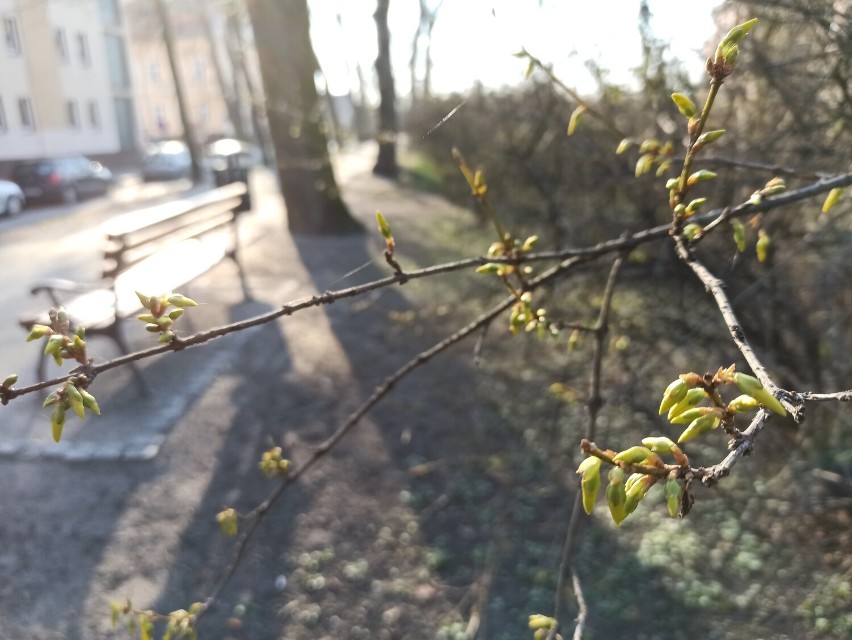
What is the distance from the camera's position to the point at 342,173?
2206 cm

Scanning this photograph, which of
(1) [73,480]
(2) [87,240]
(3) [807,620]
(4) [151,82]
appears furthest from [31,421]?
(4) [151,82]

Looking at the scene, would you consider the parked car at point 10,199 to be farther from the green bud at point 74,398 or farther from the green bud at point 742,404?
the green bud at point 742,404

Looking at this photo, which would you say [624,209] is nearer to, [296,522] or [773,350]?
[773,350]

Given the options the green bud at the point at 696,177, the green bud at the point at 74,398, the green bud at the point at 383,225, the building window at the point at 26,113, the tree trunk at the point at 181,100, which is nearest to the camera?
the green bud at the point at 74,398

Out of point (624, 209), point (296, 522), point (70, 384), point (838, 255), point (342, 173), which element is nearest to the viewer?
point (70, 384)

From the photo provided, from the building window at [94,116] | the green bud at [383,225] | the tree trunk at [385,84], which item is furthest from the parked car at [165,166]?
the green bud at [383,225]

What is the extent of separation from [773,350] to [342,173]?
18.5 meters

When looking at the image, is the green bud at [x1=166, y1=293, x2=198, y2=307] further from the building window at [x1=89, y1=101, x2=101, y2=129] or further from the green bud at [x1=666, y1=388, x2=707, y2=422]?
the building window at [x1=89, y1=101, x2=101, y2=129]

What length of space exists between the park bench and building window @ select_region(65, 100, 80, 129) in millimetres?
24105

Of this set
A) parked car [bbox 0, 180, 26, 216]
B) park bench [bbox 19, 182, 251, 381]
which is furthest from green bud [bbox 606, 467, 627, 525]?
parked car [bbox 0, 180, 26, 216]

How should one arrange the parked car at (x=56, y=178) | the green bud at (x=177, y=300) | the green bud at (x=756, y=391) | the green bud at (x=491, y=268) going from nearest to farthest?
the green bud at (x=756, y=391), the green bud at (x=177, y=300), the green bud at (x=491, y=268), the parked car at (x=56, y=178)

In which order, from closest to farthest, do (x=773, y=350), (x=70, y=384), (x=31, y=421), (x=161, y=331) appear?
(x=70, y=384)
(x=161, y=331)
(x=773, y=350)
(x=31, y=421)

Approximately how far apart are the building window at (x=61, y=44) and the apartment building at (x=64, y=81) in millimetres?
38

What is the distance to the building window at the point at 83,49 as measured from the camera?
31.2 meters
